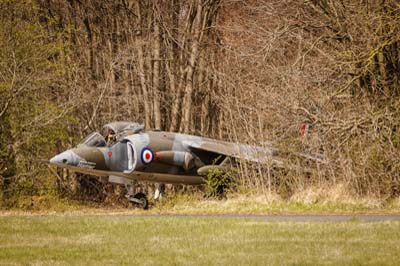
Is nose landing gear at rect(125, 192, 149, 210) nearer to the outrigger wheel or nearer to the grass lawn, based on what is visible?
the outrigger wheel

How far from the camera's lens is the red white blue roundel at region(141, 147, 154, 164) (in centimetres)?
2127

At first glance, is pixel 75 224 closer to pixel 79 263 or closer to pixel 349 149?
pixel 79 263

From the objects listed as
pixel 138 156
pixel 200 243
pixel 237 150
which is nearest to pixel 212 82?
pixel 138 156

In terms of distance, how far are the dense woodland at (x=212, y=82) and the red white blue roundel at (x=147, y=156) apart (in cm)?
230

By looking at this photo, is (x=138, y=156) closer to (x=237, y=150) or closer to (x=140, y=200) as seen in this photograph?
(x=140, y=200)

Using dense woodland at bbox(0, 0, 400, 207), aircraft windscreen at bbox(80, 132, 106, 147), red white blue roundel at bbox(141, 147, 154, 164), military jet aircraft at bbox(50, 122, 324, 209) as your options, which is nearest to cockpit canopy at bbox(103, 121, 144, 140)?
military jet aircraft at bbox(50, 122, 324, 209)

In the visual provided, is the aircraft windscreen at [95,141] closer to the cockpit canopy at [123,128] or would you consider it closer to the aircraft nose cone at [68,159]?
the cockpit canopy at [123,128]

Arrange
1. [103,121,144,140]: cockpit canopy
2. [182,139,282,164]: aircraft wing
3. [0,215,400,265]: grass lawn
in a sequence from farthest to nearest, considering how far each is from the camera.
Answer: [103,121,144,140]: cockpit canopy < [182,139,282,164]: aircraft wing < [0,215,400,265]: grass lawn

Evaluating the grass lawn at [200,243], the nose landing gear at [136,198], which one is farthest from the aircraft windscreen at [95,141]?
the grass lawn at [200,243]

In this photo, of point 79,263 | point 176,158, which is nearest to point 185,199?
point 176,158

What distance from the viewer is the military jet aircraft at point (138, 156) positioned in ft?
68.7

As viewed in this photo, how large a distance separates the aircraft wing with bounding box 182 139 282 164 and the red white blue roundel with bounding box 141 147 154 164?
1.33 meters

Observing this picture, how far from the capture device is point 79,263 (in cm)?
894

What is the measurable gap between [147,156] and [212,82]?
6166 mm
